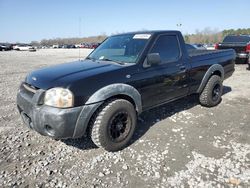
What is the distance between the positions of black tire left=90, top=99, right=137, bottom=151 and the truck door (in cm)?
82

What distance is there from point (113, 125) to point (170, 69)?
156cm

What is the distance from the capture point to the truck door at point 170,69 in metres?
4.08

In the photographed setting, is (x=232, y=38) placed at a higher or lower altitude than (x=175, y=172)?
higher

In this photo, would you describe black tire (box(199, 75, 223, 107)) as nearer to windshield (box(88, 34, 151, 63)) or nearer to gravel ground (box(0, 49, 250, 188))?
gravel ground (box(0, 49, 250, 188))

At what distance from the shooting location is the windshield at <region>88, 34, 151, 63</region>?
3921 mm

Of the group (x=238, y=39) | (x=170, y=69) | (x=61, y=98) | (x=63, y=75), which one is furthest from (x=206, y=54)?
(x=238, y=39)

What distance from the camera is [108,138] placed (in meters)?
3.38

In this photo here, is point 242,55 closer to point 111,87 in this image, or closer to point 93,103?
point 111,87

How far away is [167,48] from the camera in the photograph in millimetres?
4309

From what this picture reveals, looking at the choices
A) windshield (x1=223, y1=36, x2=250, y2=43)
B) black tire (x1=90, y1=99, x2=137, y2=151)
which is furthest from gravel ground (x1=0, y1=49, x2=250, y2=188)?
windshield (x1=223, y1=36, x2=250, y2=43)

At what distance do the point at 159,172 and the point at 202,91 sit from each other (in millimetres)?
2929

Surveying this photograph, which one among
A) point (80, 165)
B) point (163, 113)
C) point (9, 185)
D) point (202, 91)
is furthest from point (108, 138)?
point (202, 91)

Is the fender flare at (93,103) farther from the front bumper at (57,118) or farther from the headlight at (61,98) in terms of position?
the headlight at (61,98)

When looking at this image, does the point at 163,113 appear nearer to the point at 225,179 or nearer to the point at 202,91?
the point at 202,91
